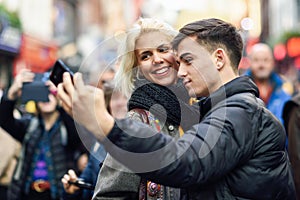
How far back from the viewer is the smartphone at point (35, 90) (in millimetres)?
4250

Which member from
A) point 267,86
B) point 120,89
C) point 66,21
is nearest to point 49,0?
point 66,21

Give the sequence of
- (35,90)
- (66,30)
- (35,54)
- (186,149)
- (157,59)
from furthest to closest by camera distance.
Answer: (66,30), (35,54), (35,90), (157,59), (186,149)

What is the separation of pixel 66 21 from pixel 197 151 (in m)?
27.1

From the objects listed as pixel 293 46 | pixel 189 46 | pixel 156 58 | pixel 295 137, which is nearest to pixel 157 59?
pixel 156 58

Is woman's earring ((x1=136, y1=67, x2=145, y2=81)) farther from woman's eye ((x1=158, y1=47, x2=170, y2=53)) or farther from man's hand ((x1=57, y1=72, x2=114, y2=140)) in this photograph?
man's hand ((x1=57, y1=72, x2=114, y2=140))

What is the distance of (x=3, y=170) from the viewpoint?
4.84 metres

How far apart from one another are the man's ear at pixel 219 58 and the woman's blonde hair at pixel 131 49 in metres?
0.56

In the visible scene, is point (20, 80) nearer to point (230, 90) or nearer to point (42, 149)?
point (42, 149)

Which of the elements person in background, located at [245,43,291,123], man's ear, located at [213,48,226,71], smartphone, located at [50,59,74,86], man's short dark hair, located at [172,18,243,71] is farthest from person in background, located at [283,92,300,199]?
smartphone, located at [50,59,74,86]

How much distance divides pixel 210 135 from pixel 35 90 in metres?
2.55

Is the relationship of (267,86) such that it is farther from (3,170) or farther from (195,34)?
(195,34)

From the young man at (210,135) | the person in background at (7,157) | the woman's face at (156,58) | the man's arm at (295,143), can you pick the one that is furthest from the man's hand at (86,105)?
the person in background at (7,157)

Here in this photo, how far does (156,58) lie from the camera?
275 cm

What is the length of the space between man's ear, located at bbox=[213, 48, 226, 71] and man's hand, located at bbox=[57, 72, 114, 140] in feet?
2.02
